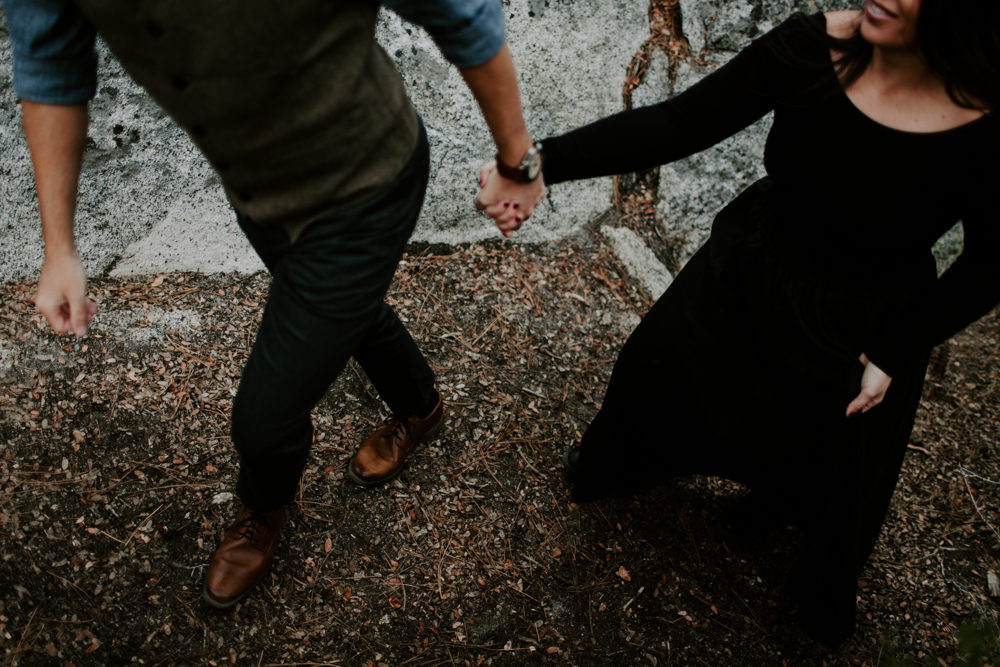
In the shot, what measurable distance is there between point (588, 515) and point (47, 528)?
1796 mm

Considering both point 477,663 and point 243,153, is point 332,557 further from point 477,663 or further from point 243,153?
point 243,153

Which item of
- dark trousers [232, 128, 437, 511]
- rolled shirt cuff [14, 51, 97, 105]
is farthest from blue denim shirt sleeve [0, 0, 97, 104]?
dark trousers [232, 128, 437, 511]

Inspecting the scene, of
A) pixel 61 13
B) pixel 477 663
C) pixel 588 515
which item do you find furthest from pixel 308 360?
pixel 588 515

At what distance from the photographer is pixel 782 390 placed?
65.7 inches

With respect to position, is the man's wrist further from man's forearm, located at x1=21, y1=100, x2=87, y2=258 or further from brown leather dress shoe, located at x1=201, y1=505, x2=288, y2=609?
brown leather dress shoe, located at x1=201, y1=505, x2=288, y2=609

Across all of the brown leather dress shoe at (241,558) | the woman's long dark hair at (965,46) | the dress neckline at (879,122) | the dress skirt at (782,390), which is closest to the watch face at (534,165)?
the dress skirt at (782,390)

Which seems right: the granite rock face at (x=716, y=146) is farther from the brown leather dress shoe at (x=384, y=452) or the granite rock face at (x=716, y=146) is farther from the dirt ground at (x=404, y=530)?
the brown leather dress shoe at (x=384, y=452)

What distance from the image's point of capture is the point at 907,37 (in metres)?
1.27

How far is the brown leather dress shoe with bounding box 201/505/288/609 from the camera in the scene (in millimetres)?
1845

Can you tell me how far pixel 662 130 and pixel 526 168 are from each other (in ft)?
1.18

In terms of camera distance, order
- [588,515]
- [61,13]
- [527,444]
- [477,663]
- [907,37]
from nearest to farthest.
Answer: [61,13] < [907,37] < [477,663] < [588,515] < [527,444]

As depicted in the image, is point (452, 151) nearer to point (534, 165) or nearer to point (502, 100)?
point (534, 165)

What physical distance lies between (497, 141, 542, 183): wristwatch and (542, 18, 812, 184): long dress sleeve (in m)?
0.05

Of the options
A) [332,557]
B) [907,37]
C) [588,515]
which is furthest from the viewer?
[588,515]
